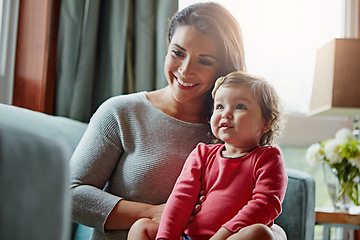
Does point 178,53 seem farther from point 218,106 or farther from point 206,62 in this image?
point 218,106

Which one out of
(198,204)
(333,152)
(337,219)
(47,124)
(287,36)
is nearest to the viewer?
(198,204)

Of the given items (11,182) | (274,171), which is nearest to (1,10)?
(274,171)

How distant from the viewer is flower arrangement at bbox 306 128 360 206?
190 centimetres

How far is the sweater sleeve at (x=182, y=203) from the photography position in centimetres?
102

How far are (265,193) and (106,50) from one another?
1.48 meters

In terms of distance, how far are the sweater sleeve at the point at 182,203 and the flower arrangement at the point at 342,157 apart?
1011 mm

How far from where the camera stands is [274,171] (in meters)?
1.02

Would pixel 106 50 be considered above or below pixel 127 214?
above

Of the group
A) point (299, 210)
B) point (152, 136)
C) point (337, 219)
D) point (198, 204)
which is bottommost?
point (337, 219)

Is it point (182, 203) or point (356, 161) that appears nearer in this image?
point (182, 203)

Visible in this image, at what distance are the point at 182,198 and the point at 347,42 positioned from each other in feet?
4.56

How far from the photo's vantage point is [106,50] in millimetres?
2225

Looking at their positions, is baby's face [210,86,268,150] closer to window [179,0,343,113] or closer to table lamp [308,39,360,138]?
table lamp [308,39,360,138]

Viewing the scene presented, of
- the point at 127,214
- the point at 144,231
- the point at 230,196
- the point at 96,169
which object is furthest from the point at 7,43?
the point at 230,196
